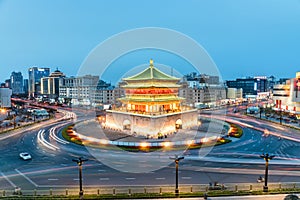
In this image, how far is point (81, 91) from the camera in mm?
116250

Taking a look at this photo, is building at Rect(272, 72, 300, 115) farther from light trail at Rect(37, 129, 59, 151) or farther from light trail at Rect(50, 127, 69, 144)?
light trail at Rect(37, 129, 59, 151)

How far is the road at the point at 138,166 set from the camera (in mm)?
23938

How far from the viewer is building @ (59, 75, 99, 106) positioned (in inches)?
4360

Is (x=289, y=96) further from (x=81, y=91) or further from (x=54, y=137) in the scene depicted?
(x=81, y=91)

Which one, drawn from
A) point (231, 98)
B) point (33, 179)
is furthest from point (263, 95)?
point (33, 179)

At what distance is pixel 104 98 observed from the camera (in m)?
104

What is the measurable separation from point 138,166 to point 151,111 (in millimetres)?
18436

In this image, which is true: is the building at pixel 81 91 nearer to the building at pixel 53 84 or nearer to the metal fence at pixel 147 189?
the building at pixel 53 84

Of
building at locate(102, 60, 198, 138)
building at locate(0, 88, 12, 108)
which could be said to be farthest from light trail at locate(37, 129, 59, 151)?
building at locate(0, 88, 12, 108)

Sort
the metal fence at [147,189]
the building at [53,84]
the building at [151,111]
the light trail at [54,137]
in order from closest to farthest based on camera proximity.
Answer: the metal fence at [147,189]
the light trail at [54,137]
the building at [151,111]
the building at [53,84]

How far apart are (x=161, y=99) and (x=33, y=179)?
26.9 m

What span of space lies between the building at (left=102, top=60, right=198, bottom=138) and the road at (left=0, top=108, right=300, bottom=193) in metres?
10.3

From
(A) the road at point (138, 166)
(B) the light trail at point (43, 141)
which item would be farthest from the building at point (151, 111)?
(B) the light trail at point (43, 141)

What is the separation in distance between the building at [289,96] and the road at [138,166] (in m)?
41.7
